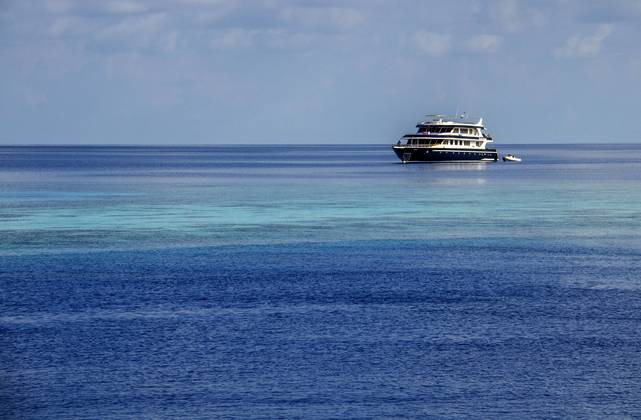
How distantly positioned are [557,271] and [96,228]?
31.4m

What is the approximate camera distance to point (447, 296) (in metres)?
42.2

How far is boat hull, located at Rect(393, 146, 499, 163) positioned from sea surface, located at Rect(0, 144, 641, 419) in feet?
339

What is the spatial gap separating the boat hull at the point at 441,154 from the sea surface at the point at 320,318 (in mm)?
103351

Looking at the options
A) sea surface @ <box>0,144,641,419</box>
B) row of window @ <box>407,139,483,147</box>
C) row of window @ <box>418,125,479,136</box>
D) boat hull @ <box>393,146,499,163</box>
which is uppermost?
row of window @ <box>418,125,479,136</box>

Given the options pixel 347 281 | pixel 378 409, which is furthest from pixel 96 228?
pixel 378 409

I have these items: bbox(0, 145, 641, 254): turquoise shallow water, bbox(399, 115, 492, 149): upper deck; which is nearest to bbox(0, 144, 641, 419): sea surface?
bbox(0, 145, 641, 254): turquoise shallow water

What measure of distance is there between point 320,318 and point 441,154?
470ft

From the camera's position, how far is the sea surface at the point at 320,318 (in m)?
28.4

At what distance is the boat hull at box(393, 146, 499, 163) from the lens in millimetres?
179500

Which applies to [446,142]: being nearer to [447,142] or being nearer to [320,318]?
[447,142]

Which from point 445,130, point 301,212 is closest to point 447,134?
point 445,130

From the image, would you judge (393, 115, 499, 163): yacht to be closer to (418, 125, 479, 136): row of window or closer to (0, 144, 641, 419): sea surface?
(418, 125, 479, 136): row of window

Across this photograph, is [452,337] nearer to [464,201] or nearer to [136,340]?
[136,340]

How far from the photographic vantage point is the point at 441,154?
17900 centimetres
